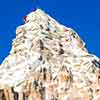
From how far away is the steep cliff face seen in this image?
16575 centimetres

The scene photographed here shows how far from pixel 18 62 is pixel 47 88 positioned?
11.4 metres

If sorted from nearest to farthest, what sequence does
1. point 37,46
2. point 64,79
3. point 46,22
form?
point 64,79, point 37,46, point 46,22

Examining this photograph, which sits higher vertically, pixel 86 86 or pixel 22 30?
pixel 22 30

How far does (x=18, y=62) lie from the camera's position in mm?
175875

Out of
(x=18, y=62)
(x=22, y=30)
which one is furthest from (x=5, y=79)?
(x=22, y=30)

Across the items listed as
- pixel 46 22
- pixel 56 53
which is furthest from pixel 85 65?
pixel 46 22

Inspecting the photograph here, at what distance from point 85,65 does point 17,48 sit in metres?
13.1

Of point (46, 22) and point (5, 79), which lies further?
point (46, 22)

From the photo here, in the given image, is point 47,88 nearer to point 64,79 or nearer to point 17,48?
point 64,79

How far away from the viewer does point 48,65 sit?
171m

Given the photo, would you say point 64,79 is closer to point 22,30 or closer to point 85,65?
point 85,65

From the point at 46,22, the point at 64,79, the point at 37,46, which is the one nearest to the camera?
the point at 64,79

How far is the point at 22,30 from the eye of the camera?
187750mm

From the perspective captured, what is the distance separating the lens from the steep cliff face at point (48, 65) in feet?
544
